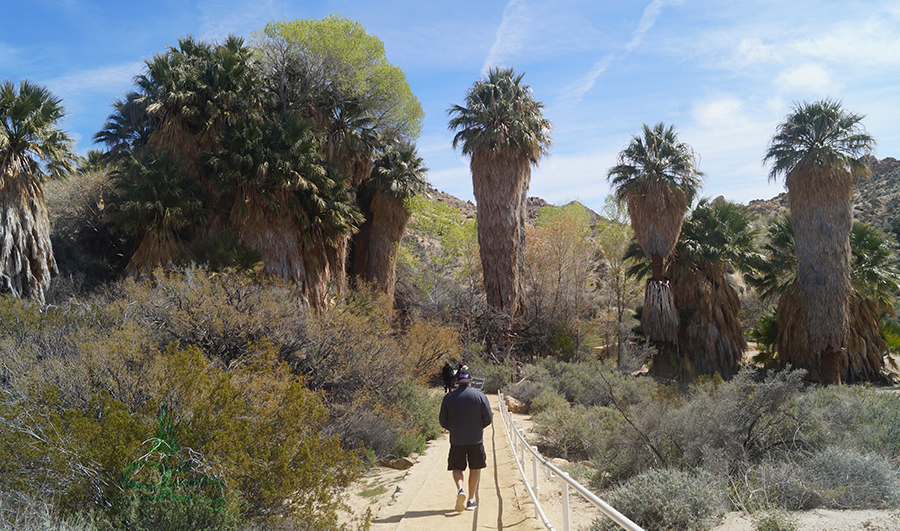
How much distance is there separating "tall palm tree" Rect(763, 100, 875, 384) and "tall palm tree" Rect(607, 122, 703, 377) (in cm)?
421

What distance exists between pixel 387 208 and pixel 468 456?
19592 millimetres

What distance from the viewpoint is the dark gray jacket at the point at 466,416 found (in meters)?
6.47

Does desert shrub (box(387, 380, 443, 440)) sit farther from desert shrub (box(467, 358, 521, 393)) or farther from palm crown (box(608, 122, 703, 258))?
palm crown (box(608, 122, 703, 258))

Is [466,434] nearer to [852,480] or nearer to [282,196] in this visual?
[852,480]

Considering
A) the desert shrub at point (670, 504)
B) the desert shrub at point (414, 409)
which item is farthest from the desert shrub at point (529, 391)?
the desert shrub at point (670, 504)

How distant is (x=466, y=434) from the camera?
646 cm

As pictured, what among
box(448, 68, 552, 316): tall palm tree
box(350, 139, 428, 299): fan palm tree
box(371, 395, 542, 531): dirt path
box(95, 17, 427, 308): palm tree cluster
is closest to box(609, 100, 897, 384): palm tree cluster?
box(448, 68, 552, 316): tall palm tree

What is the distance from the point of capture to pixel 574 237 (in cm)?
3050

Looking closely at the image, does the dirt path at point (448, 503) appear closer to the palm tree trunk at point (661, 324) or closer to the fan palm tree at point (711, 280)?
the palm tree trunk at point (661, 324)

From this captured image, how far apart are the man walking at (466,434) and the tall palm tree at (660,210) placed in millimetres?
17480

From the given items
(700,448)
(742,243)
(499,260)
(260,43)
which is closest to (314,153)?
(260,43)

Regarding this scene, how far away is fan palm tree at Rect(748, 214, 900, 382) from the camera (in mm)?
21562

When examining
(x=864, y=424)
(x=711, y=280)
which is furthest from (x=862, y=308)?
(x=864, y=424)

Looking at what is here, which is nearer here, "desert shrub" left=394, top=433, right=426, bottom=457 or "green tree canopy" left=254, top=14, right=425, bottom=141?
"desert shrub" left=394, top=433, right=426, bottom=457
